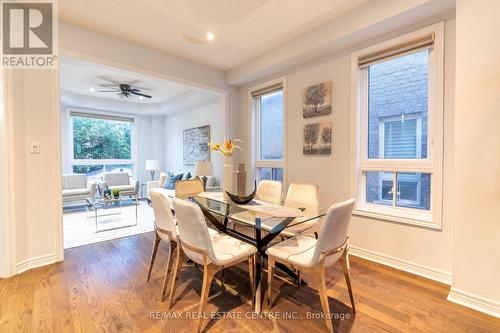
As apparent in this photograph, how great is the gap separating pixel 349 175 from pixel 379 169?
321mm

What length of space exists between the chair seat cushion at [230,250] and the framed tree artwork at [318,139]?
1.71m

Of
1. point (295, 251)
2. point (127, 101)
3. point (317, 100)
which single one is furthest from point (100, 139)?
point (295, 251)

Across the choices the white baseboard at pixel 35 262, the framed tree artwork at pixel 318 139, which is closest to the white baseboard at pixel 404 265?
the framed tree artwork at pixel 318 139

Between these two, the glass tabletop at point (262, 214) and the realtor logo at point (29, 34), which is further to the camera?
the realtor logo at point (29, 34)

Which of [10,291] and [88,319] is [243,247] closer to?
[88,319]

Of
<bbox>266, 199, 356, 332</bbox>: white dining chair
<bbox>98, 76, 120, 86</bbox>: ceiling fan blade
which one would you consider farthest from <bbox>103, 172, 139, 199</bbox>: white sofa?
<bbox>266, 199, 356, 332</bbox>: white dining chair

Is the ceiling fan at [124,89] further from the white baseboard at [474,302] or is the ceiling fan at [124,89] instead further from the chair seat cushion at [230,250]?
the white baseboard at [474,302]

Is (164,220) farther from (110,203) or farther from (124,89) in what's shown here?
(124,89)

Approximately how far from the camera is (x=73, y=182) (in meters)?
5.16

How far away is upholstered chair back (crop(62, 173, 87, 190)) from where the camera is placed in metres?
5.07

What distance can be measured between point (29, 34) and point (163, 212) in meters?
2.42

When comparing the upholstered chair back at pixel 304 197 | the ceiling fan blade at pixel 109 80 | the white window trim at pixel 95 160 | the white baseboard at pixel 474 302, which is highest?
the ceiling fan blade at pixel 109 80

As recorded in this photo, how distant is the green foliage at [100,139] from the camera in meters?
6.01

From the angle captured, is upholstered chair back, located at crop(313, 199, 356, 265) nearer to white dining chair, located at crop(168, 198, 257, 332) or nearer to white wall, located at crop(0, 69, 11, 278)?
white dining chair, located at crop(168, 198, 257, 332)
